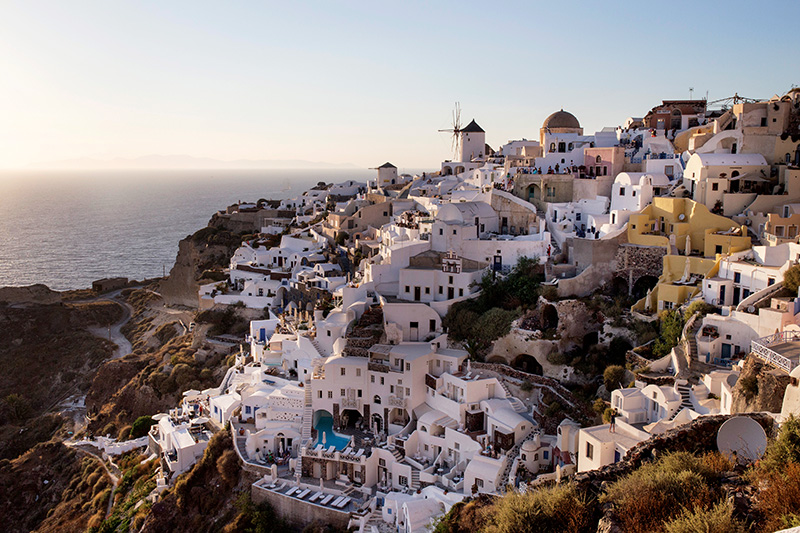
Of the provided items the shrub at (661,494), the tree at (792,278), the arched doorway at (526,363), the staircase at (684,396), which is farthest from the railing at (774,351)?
the arched doorway at (526,363)

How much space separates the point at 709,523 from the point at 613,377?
506 inches

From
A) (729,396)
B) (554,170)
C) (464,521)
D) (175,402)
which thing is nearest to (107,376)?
(175,402)

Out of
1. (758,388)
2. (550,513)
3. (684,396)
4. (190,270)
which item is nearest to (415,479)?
(684,396)

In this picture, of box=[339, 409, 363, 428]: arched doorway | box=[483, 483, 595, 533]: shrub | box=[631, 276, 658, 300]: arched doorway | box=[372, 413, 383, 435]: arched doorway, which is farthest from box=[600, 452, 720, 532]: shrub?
box=[339, 409, 363, 428]: arched doorway

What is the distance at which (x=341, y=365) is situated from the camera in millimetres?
22875

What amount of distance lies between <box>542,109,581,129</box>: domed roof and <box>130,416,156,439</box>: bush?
25949 mm

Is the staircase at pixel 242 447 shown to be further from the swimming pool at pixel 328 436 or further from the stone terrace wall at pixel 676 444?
the stone terrace wall at pixel 676 444

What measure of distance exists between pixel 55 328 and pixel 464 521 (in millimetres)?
39114

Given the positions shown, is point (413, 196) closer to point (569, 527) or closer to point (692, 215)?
point (692, 215)

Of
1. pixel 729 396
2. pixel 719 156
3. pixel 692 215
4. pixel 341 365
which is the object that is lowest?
pixel 341 365

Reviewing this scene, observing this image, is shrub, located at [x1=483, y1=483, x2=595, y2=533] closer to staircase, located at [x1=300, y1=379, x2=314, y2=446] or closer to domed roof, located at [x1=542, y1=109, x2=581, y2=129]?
staircase, located at [x1=300, y1=379, x2=314, y2=446]

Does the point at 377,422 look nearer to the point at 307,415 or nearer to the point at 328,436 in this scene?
the point at 328,436

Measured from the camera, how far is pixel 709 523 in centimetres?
683

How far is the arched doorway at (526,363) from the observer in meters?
22.8
